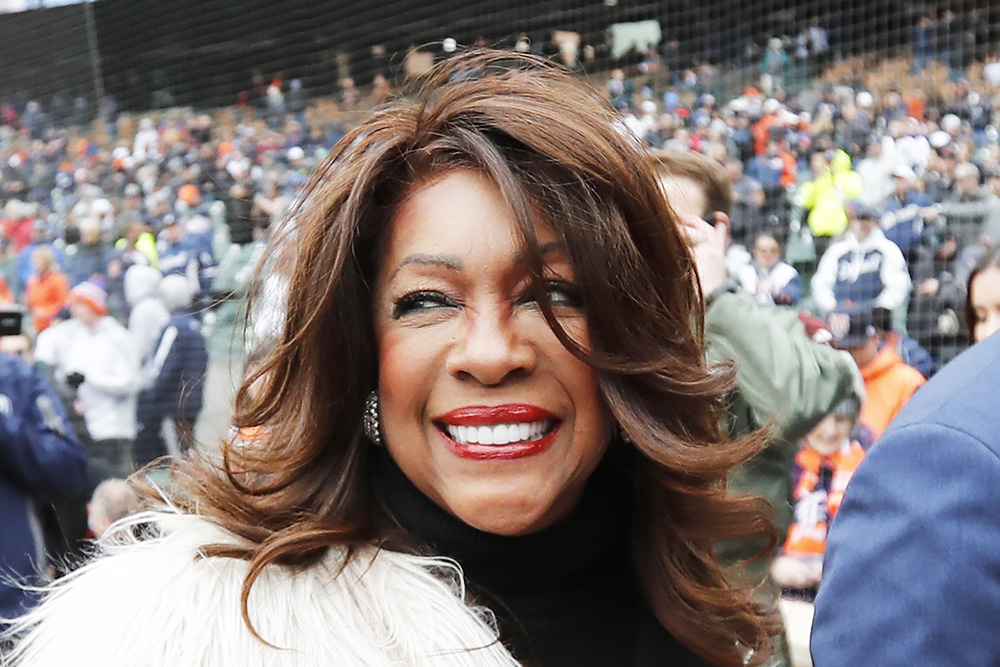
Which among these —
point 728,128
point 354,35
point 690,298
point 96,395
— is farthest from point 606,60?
point 690,298

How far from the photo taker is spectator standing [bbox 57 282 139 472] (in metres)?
6.84

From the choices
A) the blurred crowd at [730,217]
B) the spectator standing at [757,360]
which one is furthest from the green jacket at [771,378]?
the blurred crowd at [730,217]

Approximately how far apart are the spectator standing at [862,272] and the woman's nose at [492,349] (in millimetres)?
5638

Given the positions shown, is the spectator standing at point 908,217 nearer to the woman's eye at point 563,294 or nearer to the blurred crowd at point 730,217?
the blurred crowd at point 730,217

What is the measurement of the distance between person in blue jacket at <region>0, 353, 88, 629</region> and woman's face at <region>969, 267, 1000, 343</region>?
2.60 metres

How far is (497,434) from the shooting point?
4.18 feet

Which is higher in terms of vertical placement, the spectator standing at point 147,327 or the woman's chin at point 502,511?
the woman's chin at point 502,511

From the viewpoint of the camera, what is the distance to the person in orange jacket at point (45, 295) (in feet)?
28.5

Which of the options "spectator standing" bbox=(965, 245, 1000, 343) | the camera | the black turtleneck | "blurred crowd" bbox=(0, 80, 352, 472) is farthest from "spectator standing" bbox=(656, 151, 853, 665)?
"blurred crowd" bbox=(0, 80, 352, 472)

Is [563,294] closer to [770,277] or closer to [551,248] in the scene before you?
A: [551,248]

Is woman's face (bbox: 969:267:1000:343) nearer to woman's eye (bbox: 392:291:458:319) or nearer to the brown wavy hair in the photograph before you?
the brown wavy hair

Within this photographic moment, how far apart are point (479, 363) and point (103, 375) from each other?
6305mm

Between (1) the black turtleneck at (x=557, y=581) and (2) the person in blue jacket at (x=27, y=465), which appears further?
(2) the person in blue jacket at (x=27, y=465)

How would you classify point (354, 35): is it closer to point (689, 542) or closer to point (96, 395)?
point (96, 395)
